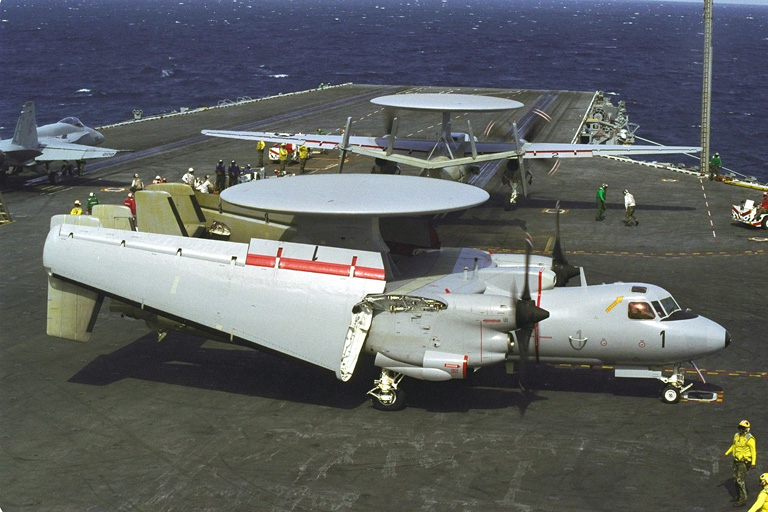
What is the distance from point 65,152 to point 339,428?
131 ft

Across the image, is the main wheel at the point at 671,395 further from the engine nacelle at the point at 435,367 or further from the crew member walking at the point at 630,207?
the crew member walking at the point at 630,207

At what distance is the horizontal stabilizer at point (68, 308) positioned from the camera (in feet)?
95.2

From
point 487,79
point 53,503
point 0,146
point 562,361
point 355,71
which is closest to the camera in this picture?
point 53,503

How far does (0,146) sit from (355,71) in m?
139

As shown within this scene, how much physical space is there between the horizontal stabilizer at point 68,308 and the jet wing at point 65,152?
101 ft

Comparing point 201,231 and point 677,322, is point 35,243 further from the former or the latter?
point 677,322

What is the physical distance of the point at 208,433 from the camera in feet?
84.1

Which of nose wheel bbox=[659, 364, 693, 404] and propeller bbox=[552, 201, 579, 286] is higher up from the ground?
propeller bbox=[552, 201, 579, 286]

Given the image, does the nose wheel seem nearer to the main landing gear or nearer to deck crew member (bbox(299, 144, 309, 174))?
the main landing gear

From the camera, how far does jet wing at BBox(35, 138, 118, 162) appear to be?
57.5m

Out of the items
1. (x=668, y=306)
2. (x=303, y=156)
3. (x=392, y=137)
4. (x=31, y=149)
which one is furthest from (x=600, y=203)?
(x=31, y=149)

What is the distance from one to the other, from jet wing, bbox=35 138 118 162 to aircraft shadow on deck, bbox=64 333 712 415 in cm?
2966

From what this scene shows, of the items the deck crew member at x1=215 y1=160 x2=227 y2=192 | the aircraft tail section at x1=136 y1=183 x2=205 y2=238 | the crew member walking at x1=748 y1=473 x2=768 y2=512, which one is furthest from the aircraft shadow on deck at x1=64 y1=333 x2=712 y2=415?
the deck crew member at x1=215 y1=160 x2=227 y2=192

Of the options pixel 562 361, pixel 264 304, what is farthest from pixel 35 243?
pixel 562 361
